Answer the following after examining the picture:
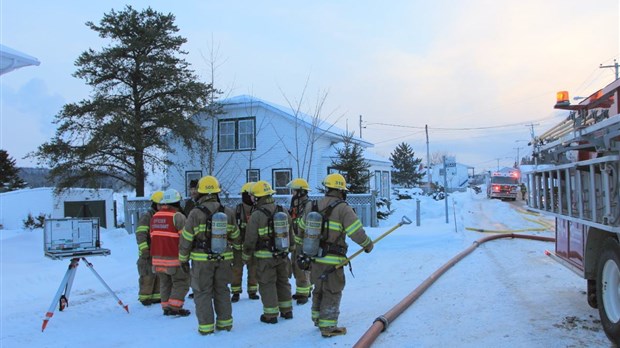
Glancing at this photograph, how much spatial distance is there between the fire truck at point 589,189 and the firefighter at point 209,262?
13.0 ft

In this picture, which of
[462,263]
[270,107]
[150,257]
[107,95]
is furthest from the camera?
[270,107]

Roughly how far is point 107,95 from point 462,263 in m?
13.9

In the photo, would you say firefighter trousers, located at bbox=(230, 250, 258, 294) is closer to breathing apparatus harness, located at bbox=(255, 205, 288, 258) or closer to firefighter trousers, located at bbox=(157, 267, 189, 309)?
firefighter trousers, located at bbox=(157, 267, 189, 309)

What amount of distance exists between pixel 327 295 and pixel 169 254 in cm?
255

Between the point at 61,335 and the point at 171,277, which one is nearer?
the point at 61,335

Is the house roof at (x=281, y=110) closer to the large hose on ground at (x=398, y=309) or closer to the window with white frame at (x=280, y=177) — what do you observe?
the window with white frame at (x=280, y=177)

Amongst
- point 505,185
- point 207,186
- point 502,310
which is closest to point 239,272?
point 207,186

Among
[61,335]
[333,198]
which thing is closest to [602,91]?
[333,198]

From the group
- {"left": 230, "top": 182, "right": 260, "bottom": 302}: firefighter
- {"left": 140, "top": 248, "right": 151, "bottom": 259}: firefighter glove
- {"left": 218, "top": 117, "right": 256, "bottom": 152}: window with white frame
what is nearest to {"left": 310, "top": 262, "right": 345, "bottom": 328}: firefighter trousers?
{"left": 230, "top": 182, "right": 260, "bottom": 302}: firefighter

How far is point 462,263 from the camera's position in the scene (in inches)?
384

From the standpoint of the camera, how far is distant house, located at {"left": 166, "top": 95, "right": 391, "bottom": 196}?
66.0 ft

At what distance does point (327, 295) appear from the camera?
5328 millimetres

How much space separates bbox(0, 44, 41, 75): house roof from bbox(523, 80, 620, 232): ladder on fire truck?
5.49 m

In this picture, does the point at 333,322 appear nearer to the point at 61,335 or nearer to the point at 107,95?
the point at 61,335
